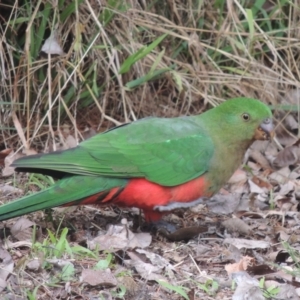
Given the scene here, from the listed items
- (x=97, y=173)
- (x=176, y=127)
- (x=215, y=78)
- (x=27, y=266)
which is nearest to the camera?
(x=27, y=266)

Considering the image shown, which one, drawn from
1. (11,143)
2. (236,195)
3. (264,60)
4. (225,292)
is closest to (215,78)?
(264,60)

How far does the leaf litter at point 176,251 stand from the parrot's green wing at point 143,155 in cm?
31

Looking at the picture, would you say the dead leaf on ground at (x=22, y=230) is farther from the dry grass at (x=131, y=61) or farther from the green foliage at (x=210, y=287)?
the dry grass at (x=131, y=61)

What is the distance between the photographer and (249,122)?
4.39 metres

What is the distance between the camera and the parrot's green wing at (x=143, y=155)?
402cm

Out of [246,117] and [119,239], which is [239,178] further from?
[119,239]

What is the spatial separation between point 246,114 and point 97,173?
960mm

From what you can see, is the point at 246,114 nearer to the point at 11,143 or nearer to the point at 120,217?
the point at 120,217

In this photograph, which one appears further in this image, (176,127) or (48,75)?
(48,75)

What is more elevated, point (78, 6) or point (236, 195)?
point (78, 6)

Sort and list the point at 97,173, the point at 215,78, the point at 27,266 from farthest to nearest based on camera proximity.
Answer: the point at 215,78, the point at 97,173, the point at 27,266

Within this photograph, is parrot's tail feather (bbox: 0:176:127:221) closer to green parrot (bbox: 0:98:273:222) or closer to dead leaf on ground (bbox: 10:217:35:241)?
green parrot (bbox: 0:98:273:222)

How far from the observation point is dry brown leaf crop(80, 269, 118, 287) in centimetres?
Result: 336

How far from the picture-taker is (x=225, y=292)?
3541 millimetres
